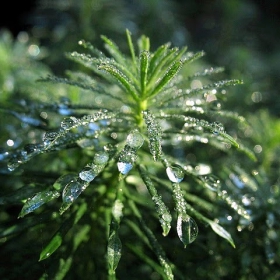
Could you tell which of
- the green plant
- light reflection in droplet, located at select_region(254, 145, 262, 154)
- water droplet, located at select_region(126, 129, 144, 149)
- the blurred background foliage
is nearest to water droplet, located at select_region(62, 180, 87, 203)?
the green plant

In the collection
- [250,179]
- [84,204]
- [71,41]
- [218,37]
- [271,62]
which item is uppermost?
[218,37]

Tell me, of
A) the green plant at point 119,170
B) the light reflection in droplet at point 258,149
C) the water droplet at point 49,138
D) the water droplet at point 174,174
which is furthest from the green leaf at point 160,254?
the light reflection in droplet at point 258,149

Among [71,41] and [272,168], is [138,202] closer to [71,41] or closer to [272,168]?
[272,168]

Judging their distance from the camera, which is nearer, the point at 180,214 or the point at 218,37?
the point at 180,214

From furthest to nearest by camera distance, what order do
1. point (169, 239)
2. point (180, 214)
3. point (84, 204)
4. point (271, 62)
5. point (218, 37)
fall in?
1. point (218, 37)
2. point (271, 62)
3. point (169, 239)
4. point (84, 204)
5. point (180, 214)

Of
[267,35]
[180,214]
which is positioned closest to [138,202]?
[180,214]

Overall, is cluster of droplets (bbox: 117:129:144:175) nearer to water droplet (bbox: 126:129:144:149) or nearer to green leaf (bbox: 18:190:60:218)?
water droplet (bbox: 126:129:144:149)
